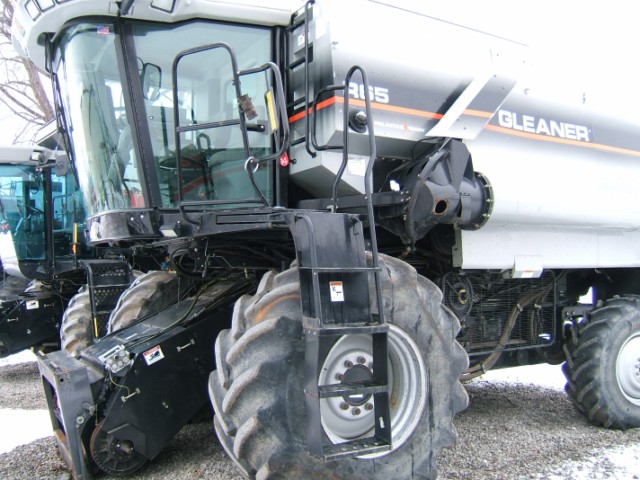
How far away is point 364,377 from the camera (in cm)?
326

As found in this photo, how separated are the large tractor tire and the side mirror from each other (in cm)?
136

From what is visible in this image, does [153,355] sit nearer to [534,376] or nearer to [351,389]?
[351,389]

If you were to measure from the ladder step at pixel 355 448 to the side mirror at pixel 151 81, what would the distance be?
2.31 m

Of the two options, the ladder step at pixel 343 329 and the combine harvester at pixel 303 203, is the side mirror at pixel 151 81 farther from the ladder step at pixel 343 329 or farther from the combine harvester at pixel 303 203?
the ladder step at pixel 343 329

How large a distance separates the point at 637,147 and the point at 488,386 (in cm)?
291

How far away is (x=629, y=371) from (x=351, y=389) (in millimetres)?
3321

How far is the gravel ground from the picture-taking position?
12.5ft

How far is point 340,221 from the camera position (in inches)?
121

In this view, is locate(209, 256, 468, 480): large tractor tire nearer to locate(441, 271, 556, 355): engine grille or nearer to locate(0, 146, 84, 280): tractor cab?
locate(441, 271, 556, 355): engine grille

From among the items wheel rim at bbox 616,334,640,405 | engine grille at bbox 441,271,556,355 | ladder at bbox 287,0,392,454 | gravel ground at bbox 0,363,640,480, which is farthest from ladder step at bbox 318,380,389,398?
wheel rim at bbox 616,334,640,405

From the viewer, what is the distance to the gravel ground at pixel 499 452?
382cm

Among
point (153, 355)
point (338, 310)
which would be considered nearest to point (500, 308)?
point (338, 310)

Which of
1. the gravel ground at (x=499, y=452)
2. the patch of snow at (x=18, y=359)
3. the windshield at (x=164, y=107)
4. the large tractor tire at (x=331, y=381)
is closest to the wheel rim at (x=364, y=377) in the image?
the large tractor tire at (x=331, y=381)

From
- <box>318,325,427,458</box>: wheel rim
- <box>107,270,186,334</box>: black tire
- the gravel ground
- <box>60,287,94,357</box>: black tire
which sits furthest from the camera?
<box>60,287,94,357</box>: black tire
